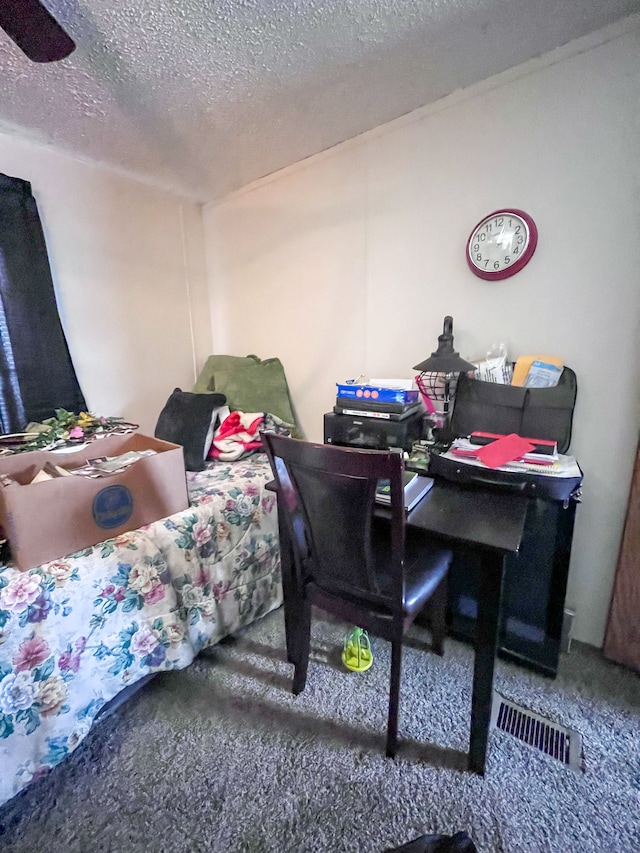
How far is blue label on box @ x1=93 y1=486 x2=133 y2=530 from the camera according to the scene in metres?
1.19

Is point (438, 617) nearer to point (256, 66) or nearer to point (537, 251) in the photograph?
point (537, 251)

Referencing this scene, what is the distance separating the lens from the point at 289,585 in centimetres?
136

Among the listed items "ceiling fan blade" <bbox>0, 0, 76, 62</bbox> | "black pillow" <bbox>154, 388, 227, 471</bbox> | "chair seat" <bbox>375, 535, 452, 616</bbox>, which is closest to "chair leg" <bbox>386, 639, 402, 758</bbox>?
"chair seat" <bbox>375, 535, 452, 616</bbox>

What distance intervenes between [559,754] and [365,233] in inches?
82.4

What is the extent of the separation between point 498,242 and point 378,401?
2.52ft

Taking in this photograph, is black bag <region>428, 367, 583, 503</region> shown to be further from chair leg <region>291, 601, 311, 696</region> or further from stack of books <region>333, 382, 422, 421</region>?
chair leg <region>291, 601, 311, 696</region>

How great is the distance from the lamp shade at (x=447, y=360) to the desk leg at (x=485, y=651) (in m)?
0.73

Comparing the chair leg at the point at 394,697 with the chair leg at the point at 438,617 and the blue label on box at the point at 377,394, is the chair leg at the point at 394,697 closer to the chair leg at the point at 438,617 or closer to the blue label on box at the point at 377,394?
the chair leg at the point at 438,617

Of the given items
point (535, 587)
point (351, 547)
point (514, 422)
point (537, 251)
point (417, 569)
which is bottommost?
point (535, 587)

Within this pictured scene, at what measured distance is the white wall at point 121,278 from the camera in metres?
1.85

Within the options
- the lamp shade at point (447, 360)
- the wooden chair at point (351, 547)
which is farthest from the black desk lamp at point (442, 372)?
the wooden chair at point (351, 547)

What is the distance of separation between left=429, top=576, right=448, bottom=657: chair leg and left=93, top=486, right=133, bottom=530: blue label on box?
1.13 metres

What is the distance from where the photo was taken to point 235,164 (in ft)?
6.55

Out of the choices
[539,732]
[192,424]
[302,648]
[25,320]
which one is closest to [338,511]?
[302,648]
